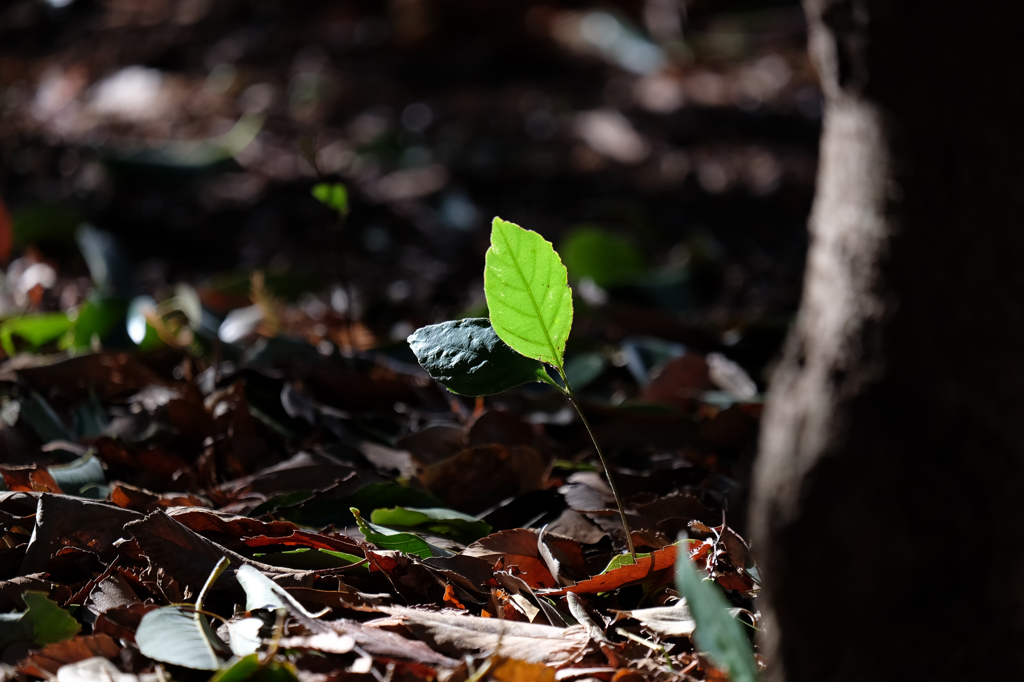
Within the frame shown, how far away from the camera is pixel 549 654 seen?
813 mm

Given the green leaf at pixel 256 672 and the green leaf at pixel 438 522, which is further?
the green leaf at pixel 438 522

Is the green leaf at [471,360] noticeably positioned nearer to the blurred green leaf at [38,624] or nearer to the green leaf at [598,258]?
the blurred green leaf at [38,624]

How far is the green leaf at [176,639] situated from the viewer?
2.54ft

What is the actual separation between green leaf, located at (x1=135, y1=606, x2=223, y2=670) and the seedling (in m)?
0.30

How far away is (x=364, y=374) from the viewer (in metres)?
1.49

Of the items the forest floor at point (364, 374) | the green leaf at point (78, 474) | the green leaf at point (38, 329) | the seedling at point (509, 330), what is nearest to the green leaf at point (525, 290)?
the seedling at point (509, 330)

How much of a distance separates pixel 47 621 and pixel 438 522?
411 millimetres

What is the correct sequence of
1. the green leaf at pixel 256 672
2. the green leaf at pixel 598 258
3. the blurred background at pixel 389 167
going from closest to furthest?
1. the green leaf at pixel 256 672
2. the blurred background at pixel 389 167
3. the green leaf at pixel 598 258

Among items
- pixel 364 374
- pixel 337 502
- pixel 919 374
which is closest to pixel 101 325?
pixel 364 374

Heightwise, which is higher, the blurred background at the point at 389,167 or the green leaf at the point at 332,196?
the green leaf at the point at 332,196

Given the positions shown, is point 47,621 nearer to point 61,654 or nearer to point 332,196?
point 61,654

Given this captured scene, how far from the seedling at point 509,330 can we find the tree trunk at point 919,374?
271mm

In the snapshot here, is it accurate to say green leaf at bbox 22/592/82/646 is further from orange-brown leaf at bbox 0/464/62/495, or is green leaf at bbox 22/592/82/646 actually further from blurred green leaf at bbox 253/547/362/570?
orange-brown leaf at bbox 0/464/62/495

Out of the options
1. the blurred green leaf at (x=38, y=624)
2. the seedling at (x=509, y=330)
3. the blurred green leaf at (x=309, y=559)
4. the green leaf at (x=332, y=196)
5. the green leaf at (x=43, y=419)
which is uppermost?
the seedling at (x=509, y=330)
